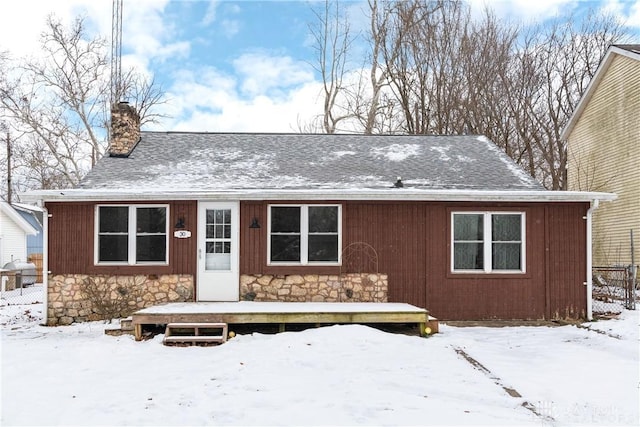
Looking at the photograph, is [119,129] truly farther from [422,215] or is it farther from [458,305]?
[458,305]

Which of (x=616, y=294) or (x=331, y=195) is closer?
(x=331, y=195)

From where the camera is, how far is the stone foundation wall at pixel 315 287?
9602 millimetres

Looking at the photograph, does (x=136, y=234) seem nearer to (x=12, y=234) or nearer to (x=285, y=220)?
(x=285, y=220)

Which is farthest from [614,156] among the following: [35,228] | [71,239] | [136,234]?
[35,228]

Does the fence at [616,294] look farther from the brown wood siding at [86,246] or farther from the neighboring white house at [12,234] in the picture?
the neighboring white house at [12,234]

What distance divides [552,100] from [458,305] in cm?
1813

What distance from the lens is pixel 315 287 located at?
963 cm

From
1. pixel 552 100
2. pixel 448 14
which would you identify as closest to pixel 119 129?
pixel 448 14

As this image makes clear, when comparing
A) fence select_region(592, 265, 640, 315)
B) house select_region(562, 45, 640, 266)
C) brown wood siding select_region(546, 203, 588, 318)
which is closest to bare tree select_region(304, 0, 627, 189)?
house select_region(562, 45, 640, 266)

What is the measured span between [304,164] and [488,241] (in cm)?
443

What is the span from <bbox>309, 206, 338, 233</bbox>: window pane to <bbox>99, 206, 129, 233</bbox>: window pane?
12.3 ft

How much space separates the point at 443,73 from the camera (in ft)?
77.1

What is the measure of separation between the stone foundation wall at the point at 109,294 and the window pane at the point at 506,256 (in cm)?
618

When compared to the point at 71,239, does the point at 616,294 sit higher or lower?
lower
